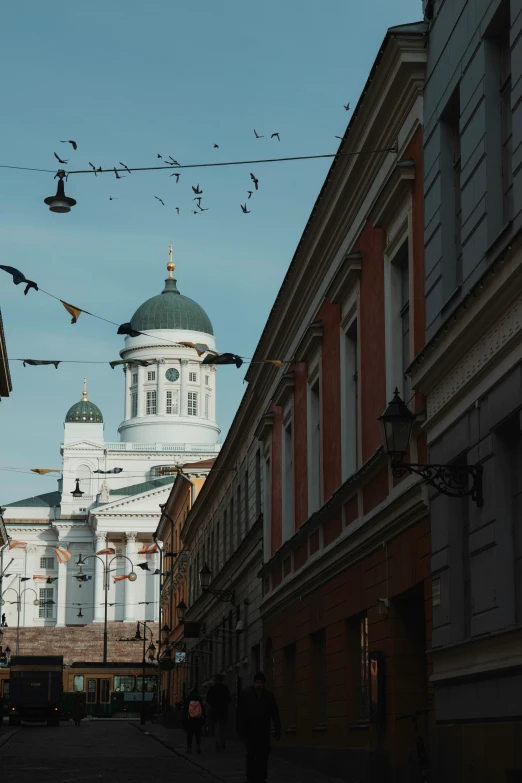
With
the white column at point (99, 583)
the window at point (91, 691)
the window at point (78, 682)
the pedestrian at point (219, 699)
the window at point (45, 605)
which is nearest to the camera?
the pedestrian at point (219, 699)

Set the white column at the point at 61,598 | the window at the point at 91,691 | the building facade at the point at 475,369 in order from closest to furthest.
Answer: the building facade at the point at 475,369 → the window at the point at 91,691 → the white column at the point at 61,598

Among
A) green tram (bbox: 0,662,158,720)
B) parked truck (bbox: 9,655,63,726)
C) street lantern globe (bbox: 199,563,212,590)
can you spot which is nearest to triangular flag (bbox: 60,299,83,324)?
street lantern globe (bbox: 199,563,212,590)

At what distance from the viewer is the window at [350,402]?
19.6 m

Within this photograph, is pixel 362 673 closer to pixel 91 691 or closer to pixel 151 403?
pixel 91 691

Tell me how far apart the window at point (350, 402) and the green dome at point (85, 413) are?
112 metres

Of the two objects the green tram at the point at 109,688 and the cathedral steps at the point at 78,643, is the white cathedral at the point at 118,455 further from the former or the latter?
the green tram at the point at 109,688

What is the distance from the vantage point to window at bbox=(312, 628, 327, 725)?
2191cm

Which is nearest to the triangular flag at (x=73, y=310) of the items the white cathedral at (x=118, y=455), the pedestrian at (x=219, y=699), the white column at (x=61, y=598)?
the pedestrian at (x=219, y=699)

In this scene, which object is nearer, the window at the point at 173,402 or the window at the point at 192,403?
the window at the point at 173,402

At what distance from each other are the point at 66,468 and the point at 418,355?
118 metres

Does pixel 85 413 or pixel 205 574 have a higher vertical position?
pixel 85 413

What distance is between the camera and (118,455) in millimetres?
130125

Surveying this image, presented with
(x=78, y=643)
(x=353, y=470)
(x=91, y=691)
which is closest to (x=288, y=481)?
(x=353, y=470)

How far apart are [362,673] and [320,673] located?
3.44m
